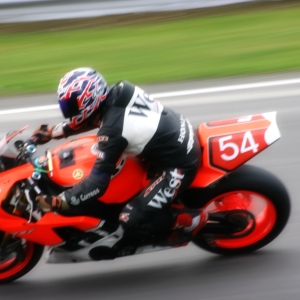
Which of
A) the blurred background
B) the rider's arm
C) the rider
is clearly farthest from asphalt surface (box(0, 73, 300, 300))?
the rider's arm

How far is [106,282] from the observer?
4.73 metres

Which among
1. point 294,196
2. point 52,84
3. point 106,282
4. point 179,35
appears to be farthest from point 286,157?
point 179,35

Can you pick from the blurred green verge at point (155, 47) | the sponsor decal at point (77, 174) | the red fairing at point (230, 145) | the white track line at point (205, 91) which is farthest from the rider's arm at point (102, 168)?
the blurred green verge at point (155, 47)

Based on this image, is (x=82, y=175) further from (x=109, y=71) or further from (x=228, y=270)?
Answer: (x=109, y=71)

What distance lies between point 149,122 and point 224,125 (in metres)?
0.59

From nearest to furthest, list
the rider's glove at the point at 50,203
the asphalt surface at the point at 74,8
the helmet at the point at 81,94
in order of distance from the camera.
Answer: the helmet at the point at 81,94 → the rider's glove at the point at 50,203 → the asphalt surface at the point at 74,8

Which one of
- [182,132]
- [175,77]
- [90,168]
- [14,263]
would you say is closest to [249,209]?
[182,132]

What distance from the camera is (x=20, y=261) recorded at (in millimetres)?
4707

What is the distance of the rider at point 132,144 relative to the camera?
4230mm

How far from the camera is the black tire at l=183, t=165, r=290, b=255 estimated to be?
462 cm

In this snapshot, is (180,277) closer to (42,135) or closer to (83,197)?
(83,197)

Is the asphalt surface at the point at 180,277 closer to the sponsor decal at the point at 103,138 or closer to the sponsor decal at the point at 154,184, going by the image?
the sponsor decal at the point at 154,184

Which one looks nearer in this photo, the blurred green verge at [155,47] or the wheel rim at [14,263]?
the wheel rim at [14,263]

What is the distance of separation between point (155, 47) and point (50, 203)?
7032 mm
